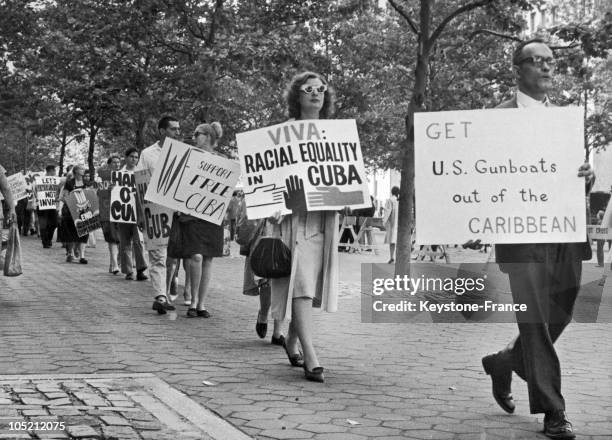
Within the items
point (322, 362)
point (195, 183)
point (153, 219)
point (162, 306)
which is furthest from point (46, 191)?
point (322, 362)

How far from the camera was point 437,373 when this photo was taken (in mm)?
7414

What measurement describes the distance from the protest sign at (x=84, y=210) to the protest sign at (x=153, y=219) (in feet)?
27.1

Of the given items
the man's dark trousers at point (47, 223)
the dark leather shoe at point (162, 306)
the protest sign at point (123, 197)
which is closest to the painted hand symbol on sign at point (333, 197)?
the dark leather shoe at point (162, 306)

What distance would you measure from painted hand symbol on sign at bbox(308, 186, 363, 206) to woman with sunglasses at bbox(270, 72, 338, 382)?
0.13 m

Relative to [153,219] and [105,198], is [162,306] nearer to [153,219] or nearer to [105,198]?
[153,219]

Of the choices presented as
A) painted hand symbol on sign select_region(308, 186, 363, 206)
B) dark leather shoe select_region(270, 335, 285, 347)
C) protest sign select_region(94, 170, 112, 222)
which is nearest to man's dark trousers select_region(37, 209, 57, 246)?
protest sign select_region(94, 170, 112, 222)

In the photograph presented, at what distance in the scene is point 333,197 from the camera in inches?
282

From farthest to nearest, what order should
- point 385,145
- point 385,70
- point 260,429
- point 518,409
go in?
point 385,145, point 385,70, point 518,409, point 260,429

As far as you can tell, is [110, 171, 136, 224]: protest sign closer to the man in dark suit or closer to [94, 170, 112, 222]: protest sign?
[94, 170, 112, 222]: protest sign

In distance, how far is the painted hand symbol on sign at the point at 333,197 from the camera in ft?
23.4

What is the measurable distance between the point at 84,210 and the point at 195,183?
9.36 metres

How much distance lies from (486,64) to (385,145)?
61.4ft

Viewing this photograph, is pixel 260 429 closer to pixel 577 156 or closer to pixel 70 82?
pixel 577 156

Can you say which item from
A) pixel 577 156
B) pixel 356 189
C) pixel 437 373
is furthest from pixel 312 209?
pixel 577 156
